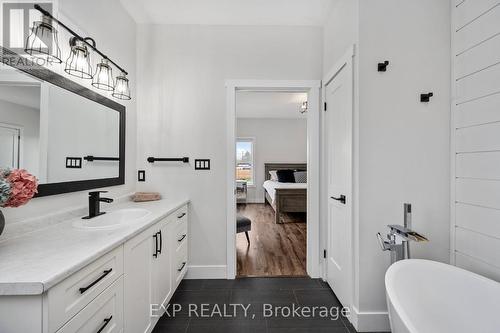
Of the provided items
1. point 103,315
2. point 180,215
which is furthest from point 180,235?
point 103,315

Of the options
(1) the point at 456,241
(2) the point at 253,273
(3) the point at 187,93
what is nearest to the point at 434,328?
(1) the point at 456,241

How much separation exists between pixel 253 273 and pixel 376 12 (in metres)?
2.61

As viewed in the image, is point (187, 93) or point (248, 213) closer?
point (187, 93)

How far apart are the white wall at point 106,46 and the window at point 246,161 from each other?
4736 mm

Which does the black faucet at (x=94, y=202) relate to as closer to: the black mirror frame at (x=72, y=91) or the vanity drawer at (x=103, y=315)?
the black mirror frame at (x=72, y=91)

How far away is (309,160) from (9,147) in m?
2.26

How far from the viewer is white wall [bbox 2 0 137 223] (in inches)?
53.1

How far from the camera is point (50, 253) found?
37.2 inches

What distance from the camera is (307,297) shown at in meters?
2.08

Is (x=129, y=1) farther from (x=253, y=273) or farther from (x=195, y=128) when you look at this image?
(x=253, y=273)

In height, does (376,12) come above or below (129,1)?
below

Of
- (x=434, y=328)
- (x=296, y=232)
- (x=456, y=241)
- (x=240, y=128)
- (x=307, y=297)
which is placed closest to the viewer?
(x=434, y=328)

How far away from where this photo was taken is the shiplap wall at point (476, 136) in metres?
1.39

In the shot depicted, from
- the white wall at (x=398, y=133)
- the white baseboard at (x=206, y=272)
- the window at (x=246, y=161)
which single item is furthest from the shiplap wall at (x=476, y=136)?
the window at (x=246, y=161)
